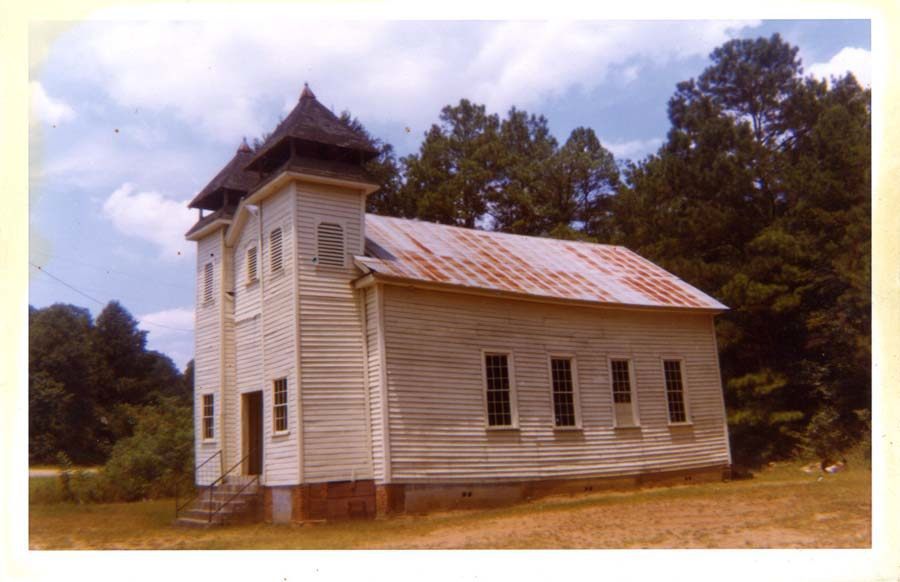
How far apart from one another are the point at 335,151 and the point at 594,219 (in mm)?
21091

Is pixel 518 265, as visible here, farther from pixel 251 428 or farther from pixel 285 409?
pixel 251 428

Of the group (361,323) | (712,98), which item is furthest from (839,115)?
(361,323)

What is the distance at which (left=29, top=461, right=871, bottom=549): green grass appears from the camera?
1420cm

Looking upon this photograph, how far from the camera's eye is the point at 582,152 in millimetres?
36781

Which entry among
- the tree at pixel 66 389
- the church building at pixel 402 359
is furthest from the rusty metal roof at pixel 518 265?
the tree at pixel 66 389

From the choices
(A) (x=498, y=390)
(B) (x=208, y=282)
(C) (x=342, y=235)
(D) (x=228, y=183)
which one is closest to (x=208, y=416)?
(B) (x=208, y=282)

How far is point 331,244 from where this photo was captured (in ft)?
63.1

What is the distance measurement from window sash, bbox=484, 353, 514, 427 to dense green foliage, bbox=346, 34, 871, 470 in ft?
33.6

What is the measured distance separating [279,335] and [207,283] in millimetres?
4722

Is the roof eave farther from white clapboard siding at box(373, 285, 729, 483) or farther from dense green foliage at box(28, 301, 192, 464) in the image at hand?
white clapboard siding at box(373, 285, 729, 483)

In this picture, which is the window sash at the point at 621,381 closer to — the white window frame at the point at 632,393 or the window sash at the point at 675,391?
the white window frame at the point at 632,393

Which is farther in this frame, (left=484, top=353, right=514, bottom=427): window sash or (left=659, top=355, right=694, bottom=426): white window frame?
(left=659, top=355, right=694, bottom=426): white window frame

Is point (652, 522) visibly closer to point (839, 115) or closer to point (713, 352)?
point (713, 352)

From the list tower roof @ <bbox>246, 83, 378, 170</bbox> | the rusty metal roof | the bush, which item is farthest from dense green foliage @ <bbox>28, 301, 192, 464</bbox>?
the rusty metal roof
